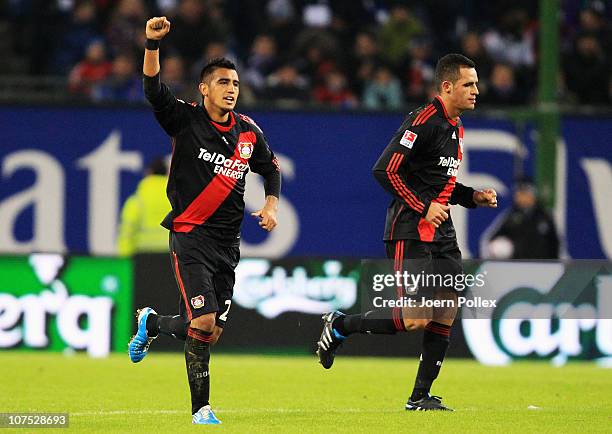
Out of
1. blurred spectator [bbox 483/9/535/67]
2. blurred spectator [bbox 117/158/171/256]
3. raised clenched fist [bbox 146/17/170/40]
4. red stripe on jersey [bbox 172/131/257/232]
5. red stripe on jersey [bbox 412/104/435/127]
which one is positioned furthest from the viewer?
blurred spectator [bbox 483/9/535/67]

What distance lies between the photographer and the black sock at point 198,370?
8438mm

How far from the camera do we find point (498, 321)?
13.8 m

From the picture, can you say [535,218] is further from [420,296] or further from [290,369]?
[420,296]

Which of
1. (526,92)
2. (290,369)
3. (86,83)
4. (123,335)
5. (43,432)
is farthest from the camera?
(526,92)

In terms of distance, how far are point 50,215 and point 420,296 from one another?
924 cm

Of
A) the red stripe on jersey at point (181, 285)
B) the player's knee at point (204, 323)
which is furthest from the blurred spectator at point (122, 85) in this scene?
the player's knee at point (204, 323)

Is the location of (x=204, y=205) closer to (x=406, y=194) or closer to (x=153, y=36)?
(x=153, y=36)

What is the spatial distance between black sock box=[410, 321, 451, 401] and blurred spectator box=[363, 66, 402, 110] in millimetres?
8741

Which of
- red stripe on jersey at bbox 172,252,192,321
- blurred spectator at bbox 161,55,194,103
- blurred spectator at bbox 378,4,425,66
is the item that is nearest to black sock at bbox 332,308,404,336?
red stripe on jersey at bbox 172,252,192,321

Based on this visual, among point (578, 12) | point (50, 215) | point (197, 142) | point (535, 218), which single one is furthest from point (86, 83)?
point (197, 142)

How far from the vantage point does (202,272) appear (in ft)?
28.1

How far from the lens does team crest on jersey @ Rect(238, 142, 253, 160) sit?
8.90 m

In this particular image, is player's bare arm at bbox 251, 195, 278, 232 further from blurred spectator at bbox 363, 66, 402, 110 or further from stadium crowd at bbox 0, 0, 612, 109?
blurred spectator at bbox 363, 66, 402, 110

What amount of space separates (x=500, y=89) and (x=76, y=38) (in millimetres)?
5341
